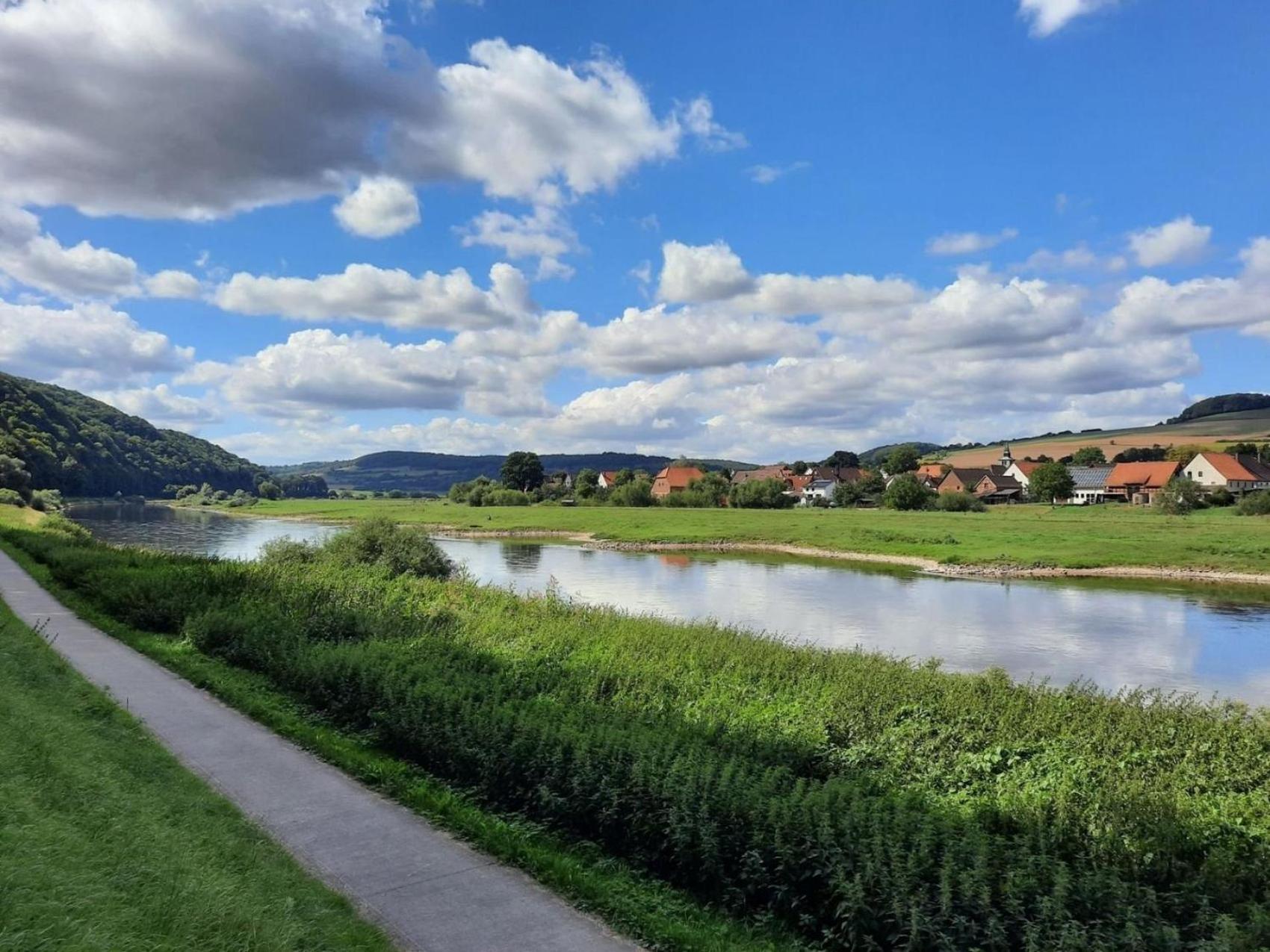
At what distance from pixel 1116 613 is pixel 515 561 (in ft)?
127

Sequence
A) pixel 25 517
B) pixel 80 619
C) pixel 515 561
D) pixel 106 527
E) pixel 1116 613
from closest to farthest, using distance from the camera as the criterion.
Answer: pixel 80 619
pixel 1116 613
pixel 25 517
pixel 515 561
pixel 106 527

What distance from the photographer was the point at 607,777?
939 cm

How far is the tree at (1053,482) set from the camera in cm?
11625

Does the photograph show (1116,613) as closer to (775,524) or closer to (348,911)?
(348,911)

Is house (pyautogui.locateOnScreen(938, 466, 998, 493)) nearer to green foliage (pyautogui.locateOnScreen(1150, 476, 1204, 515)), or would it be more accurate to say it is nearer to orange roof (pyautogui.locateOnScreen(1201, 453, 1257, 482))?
orange roof (pyautogui.locateOnScreen(1201, 453, 1257, 482))

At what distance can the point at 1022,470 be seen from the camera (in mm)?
146000

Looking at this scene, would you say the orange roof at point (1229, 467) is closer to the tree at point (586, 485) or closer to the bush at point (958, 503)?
the bush at point (958, 503)

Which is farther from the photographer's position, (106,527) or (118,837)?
(106,527)

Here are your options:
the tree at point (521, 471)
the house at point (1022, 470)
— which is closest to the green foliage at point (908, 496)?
the house at point (1022, 470)

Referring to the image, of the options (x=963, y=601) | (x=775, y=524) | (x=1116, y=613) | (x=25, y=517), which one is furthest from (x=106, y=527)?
(x=1116, y=613)

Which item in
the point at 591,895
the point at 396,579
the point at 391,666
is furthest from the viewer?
the point at 396,579

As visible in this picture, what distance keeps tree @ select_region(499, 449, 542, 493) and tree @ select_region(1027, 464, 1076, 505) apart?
86627mm

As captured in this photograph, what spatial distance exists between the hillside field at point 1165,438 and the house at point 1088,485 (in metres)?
22.2

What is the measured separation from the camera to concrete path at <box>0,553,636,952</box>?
22.0 feet
